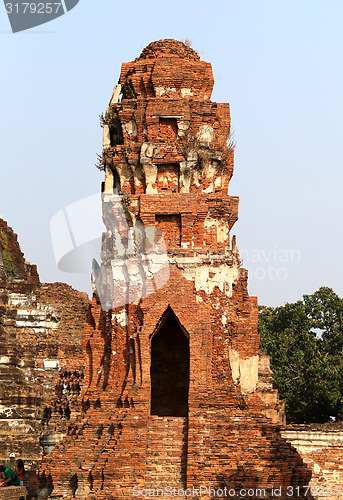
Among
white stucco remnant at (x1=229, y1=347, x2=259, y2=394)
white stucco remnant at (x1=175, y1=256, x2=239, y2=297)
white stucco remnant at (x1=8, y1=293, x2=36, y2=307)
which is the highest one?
white stucco remnant at (x1=8, y1=293, x2=36, y2=307)

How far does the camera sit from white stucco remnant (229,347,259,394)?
611 inches

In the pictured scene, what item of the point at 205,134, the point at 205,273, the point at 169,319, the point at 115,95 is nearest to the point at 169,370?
the point at 169,319

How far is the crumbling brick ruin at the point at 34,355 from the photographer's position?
67.7 feet

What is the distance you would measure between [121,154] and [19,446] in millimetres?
8270

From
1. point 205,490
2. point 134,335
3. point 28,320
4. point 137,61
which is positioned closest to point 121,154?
point 137,61

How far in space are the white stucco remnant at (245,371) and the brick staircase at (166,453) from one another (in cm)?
169

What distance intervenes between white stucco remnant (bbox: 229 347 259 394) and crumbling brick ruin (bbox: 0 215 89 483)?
5.28 metres

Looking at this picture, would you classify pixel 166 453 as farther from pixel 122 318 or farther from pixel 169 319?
pixel 169 319

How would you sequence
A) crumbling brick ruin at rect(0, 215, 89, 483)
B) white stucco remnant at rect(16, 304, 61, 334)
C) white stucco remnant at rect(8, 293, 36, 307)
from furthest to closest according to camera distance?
white stucco remnant at rect(8, 293, 36, 307), white stucco remnant at rect(16, 304, 61, 334), crumbling brick ruin at rect(0, 215, 89, 483)

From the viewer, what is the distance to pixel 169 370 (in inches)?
664

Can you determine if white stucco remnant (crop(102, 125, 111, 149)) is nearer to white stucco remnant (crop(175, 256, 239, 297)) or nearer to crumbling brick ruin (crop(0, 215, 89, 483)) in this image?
white stucco remnant (crop(175, 256, 239, 297))

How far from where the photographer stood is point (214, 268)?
49.6 feet

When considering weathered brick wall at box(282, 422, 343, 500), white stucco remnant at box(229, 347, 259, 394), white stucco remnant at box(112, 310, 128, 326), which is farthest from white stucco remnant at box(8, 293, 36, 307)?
white stucco remnant at box(229, 347, 259, 394)

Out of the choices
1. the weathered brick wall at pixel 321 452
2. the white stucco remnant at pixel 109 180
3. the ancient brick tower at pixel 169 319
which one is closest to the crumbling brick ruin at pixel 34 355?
the ancient brick tower at pixel 169 319
